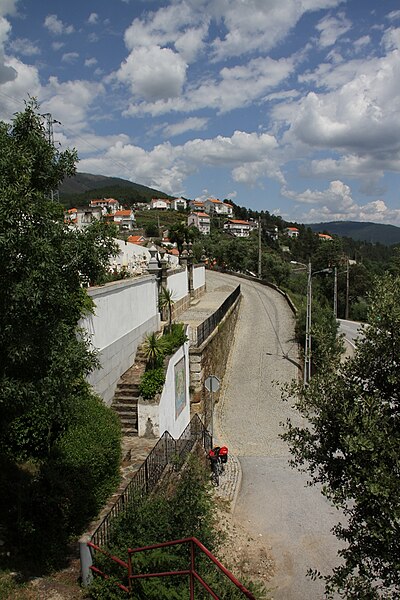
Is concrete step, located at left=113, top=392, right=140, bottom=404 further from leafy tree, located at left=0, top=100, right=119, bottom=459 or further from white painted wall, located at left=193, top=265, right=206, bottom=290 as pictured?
white painted wall, located at left=193, top=265, right=206, bottom=290

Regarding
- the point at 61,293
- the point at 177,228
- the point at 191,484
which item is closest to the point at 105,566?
the point at 191,484

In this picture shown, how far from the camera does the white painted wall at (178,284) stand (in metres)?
22.9

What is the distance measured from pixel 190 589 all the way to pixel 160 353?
27.2 feet

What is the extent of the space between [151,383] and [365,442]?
8.47 m

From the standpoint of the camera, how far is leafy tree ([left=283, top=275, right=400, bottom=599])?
4238mm

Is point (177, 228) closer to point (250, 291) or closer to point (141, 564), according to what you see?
point (250, 291)

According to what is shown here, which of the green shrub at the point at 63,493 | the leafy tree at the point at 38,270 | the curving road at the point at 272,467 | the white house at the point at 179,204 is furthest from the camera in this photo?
the white house at the point at 179,204

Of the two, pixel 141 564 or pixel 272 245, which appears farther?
pixel 272 245

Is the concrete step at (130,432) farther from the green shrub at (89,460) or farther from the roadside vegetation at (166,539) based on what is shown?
the roadside vegetation at (166,539)

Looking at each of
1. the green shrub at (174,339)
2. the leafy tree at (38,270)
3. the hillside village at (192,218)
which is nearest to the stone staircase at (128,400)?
the green shrub at (174,339)

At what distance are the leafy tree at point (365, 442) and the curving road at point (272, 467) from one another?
1619mm

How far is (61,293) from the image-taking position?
5.29 meters

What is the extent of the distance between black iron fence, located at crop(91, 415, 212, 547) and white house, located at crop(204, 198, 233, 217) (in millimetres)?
168975

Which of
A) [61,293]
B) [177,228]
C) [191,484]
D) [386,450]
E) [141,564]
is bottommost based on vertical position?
[141,564]
